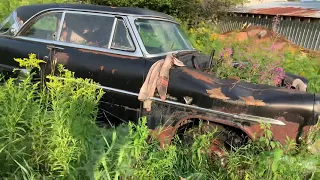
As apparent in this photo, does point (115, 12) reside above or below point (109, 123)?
above

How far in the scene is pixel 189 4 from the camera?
14.6m

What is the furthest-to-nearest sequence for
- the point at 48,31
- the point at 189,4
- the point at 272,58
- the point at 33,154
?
the point at 189,4 → the point at 272,58 → the point at 48,31 → the point at 33,154

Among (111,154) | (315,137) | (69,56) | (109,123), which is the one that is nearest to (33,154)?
(111,154)

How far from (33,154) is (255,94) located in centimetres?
228

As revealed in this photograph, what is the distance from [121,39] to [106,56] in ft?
1.10

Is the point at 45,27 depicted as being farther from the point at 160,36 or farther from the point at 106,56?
the point at 160,36

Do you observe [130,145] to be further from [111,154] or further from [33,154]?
[33,154]

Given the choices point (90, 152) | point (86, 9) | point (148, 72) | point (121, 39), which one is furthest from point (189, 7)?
point (90, 152)

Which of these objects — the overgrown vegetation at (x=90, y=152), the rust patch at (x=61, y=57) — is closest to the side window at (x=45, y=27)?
the rust patch at (x=61, y=57)

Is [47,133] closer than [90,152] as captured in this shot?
No

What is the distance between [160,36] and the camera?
4.69 meters

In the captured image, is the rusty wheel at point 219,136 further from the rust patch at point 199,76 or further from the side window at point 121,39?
the side window at point 121,39

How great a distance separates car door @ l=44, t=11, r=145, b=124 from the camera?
3957 millimetres

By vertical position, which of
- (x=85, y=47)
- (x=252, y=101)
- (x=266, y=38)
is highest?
(x=85, y=47)
